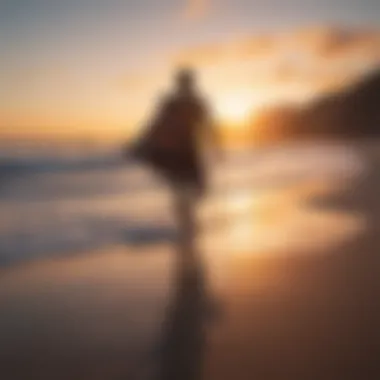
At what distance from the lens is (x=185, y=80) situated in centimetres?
96

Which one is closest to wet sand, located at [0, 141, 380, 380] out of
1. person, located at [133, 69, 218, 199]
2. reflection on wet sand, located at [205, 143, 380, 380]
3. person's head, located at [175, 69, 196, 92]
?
reflection on wet sand, located at [205, 143, 380, 380]

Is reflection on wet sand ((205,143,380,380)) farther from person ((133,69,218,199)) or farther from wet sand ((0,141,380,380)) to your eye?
person ((133,69,218,199))

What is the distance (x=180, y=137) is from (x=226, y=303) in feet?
0.95

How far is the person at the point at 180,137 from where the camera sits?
953mm

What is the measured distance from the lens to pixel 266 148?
100 centimetres

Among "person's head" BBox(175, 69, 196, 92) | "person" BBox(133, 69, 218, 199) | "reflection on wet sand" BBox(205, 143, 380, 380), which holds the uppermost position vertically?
"person's head" BBox(175, 69, 196, 92)

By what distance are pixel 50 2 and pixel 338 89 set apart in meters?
0.52

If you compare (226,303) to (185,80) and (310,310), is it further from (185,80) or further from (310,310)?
(185,80)

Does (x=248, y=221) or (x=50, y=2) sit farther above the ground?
(x=50, y=2)

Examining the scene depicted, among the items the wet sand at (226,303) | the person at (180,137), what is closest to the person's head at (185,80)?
the person at (180,137)

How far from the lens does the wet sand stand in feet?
2.98

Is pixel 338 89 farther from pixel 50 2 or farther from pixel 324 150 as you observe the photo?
pixel 50 2

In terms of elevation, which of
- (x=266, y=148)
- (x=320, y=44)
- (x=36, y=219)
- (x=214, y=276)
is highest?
(x=320, y=44)

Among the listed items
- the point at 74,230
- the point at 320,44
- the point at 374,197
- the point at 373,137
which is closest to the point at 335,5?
the point at 320,44
